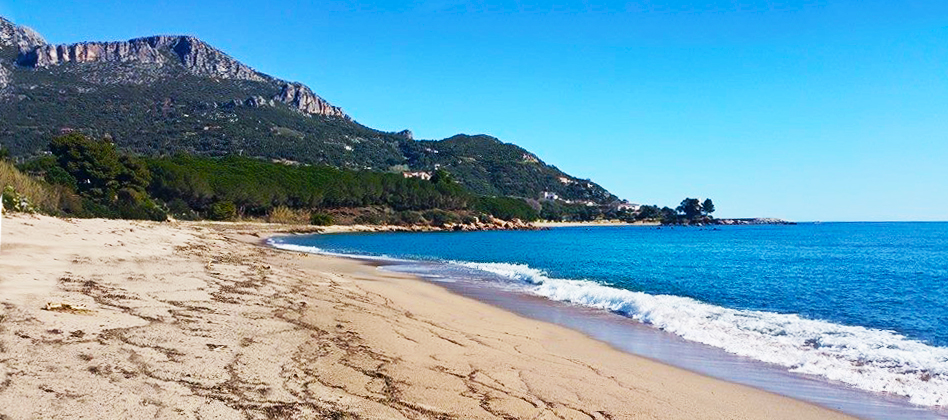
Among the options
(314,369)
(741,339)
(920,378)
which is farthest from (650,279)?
(314,369)

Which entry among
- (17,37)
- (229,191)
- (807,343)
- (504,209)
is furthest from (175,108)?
(807,343)

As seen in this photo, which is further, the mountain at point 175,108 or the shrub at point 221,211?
the mountain at point 175,108

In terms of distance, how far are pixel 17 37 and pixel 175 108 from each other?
160 ft

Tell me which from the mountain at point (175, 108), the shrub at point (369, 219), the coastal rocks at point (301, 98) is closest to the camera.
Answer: the shrub at point (369, 219)

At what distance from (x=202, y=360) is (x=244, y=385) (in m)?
1.08

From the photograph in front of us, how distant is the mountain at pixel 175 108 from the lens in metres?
130

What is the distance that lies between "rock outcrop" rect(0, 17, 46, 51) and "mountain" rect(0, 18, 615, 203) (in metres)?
0.28

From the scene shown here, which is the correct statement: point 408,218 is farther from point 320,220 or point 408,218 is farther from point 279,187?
point 279,187

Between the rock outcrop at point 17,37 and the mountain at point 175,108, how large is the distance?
281mm

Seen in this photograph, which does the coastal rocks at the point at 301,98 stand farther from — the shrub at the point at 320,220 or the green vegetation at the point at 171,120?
the shrub at the point at 320,220

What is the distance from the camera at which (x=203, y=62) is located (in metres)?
182

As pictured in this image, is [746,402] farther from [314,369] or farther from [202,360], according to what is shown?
[202,360]

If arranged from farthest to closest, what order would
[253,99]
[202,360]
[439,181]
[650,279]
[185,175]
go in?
[253,99] < [439,181] < [185,175] < [650,279] < [202,360]

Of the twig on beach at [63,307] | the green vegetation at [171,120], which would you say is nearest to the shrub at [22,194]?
the twig on beach at [63,307]
